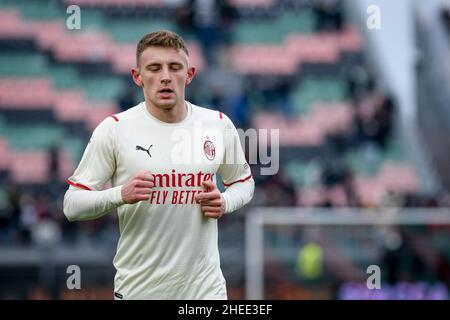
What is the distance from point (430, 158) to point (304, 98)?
2.17 m

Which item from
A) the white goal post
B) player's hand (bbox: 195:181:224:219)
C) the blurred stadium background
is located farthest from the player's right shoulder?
the blurred stadium background

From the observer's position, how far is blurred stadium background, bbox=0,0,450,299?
472 inches

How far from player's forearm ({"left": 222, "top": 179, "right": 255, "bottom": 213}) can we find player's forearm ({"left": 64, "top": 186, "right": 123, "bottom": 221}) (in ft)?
1.42

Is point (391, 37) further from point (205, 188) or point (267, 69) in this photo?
point (205, 188)

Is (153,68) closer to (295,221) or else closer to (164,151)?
(164,151)

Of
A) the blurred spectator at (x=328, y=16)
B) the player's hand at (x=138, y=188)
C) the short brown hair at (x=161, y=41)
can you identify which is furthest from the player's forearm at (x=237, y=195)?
the blurred spectator at (x=328, y=16)

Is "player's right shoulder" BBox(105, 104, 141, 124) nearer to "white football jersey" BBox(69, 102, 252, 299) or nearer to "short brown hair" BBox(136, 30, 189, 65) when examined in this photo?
"white football jersey" BBox(69, 102, 252, 299)

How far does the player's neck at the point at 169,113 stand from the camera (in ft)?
12.1

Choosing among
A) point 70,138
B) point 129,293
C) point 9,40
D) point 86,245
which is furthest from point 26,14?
point 129,293

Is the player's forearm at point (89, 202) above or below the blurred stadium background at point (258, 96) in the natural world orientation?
below

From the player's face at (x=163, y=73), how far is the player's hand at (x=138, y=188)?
0.33 metres

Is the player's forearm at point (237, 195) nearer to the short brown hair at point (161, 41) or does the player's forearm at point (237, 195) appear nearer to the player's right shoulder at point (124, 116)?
the player's right shoulder at point (124, 116)
